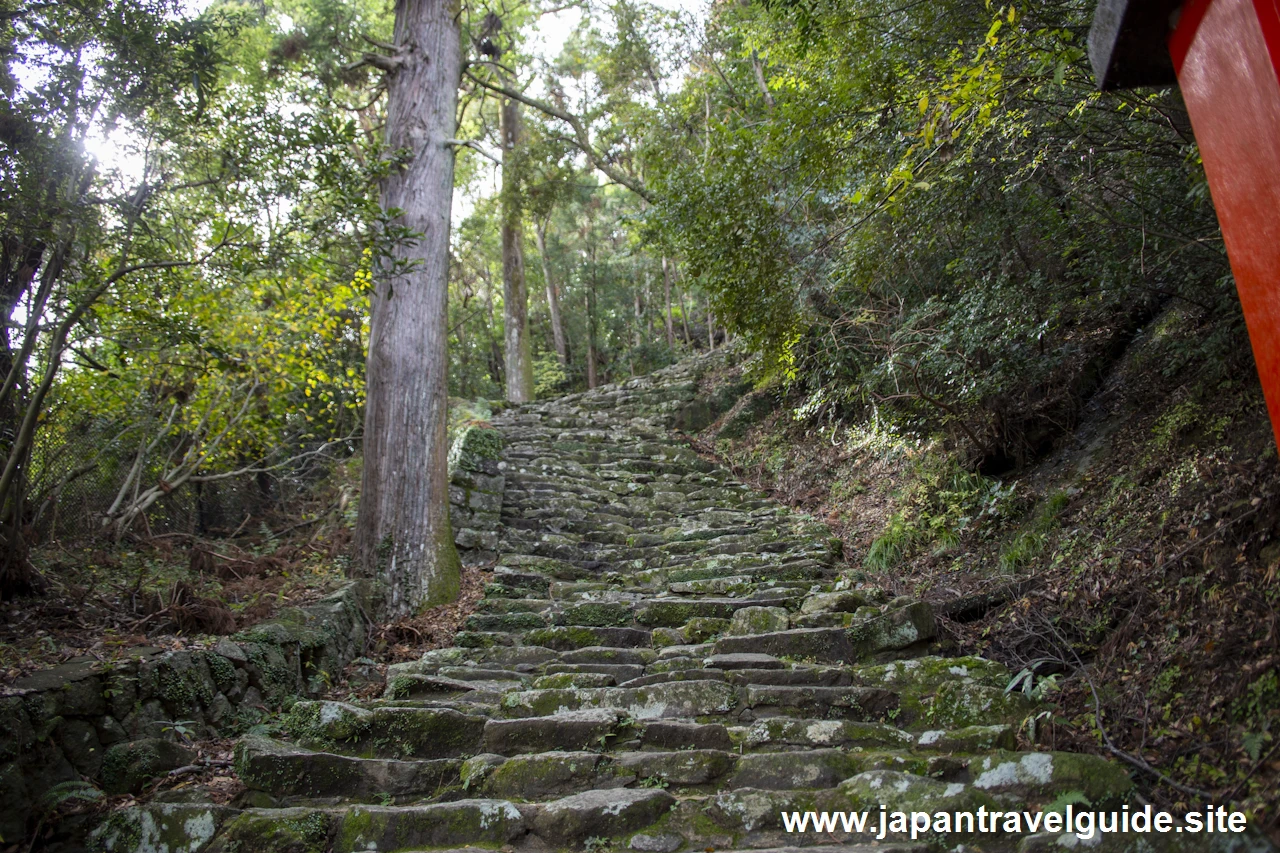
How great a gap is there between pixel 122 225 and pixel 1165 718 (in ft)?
23.0

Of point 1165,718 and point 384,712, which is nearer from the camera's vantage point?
point 1165,718

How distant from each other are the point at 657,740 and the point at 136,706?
8.62ft

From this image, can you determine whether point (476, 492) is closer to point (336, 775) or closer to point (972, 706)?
point (336, 775)

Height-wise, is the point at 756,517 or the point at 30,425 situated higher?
the point at 30,425

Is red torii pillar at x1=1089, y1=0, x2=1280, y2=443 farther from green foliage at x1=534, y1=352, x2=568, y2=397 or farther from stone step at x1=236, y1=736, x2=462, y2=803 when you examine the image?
green foliage at x1=534, y1=352, x2=568, y2=397

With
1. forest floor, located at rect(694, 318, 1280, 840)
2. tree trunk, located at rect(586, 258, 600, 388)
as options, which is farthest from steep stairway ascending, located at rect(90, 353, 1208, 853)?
tree trunk, located at rect(586, 258, 600, 388)

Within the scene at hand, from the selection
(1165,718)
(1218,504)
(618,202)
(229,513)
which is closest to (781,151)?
(1218,504)

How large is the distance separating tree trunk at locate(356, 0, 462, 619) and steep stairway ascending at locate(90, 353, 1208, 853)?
812mm

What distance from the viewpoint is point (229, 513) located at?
358 inches

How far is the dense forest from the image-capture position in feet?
12.0

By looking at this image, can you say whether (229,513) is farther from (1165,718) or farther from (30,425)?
(1165,718)

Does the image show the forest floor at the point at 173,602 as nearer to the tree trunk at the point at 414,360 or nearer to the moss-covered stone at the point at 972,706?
the tree trunk at the point at 414,360

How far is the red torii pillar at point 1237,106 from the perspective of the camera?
6.70 feet

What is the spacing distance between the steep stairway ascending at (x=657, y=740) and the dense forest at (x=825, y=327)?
48 centimetres
